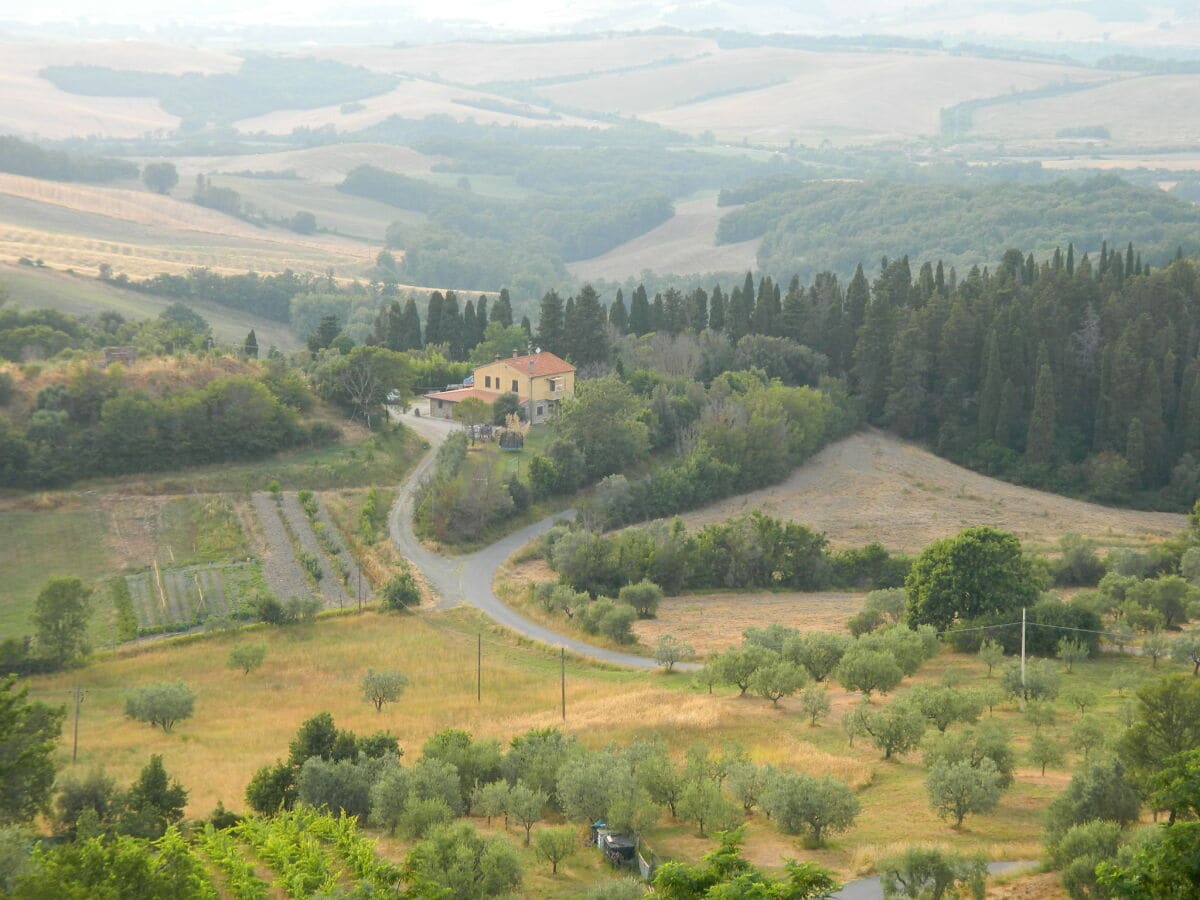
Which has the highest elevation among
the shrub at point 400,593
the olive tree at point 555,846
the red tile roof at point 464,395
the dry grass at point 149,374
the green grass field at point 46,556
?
the dry grass at point 149,374

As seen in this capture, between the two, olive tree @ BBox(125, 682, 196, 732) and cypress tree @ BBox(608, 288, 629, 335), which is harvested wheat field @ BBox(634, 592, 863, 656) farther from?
cypress tree @ BBox(608, 288, 629, 335)

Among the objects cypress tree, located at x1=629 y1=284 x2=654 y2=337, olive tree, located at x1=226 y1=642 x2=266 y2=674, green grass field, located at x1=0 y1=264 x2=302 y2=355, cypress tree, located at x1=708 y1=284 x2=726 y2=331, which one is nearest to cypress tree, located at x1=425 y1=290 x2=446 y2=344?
cypress tree, located at x1=629 y1=284 x2=654 y2=337

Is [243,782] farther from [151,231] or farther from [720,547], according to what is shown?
[151,231]

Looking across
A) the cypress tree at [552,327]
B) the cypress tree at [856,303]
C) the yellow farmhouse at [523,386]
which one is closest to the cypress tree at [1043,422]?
the cypress tree at [856,303]

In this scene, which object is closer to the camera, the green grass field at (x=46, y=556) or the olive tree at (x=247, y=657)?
the olive tree at (x=247, y=657)

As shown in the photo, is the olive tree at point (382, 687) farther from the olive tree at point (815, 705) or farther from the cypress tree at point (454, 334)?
the cypress tree at point (454, 334)

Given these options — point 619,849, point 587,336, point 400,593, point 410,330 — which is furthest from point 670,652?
point 410,330

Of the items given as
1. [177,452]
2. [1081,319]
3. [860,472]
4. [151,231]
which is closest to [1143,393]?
[1081,319]

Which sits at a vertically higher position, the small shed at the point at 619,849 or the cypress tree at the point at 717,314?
the cypress tree at the point at 717,314
